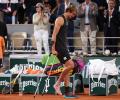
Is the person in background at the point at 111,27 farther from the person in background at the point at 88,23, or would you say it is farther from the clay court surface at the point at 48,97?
the clay court surface at the point at 48,97

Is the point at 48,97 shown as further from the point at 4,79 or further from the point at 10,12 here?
the point at 10,12

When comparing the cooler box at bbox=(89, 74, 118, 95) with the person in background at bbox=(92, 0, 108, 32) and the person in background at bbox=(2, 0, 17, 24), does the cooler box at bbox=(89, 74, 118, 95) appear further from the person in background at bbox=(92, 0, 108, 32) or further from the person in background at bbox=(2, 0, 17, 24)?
the person in background at bbox=(2, 0, 17, 24)

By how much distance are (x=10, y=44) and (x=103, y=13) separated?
3.42 m

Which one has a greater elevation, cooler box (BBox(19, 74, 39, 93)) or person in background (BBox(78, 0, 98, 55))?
person in background (BBox(78, 0, 98, 55))

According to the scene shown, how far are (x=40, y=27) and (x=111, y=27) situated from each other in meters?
2.36

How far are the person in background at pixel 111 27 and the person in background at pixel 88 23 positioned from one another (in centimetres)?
41

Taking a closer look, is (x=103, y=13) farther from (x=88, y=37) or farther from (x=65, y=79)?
(x=65, y=79)

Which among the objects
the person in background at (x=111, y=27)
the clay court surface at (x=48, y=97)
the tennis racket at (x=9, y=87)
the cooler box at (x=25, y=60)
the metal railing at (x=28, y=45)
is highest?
the person in background at (x=111, y=27)

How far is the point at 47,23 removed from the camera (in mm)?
17219

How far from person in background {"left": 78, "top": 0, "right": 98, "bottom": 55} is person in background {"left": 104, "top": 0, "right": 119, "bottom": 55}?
414 mm

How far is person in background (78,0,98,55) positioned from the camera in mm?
16969

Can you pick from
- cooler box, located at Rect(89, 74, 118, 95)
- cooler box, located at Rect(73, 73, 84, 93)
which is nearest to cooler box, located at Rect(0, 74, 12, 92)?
cooler box, located at Rect(73, 73, 84, 93)

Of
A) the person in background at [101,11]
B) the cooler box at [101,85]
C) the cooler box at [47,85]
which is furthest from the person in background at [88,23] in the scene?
the cooler box at [47,85]

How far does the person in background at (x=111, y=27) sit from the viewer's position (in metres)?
17.1
